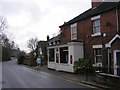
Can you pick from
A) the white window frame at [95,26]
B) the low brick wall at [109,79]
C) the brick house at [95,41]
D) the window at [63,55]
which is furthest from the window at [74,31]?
the low brick wall at [109,79]

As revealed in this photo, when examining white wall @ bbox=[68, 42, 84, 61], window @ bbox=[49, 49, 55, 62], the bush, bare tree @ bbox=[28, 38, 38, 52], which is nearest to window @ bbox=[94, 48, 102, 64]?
the bush

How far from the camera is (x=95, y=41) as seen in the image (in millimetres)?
26938

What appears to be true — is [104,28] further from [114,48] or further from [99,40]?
[114,48]

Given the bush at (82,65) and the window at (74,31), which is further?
the window at (74,31)

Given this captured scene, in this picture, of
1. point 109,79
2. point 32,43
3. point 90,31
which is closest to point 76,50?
point 90,31

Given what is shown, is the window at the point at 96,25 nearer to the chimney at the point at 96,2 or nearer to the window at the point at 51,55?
the chimney at the point at 96,2

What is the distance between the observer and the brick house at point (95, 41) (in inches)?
906

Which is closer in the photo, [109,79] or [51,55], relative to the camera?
[109,79]

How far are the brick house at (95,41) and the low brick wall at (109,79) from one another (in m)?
1.51

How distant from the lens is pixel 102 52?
82.8 feet

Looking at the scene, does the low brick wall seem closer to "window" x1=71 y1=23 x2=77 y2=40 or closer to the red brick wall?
the red brick wall

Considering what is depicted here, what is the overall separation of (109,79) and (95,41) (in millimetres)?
10533

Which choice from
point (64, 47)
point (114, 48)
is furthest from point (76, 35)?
point (114, 48)

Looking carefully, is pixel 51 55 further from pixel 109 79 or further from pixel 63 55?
pixel 109 79
